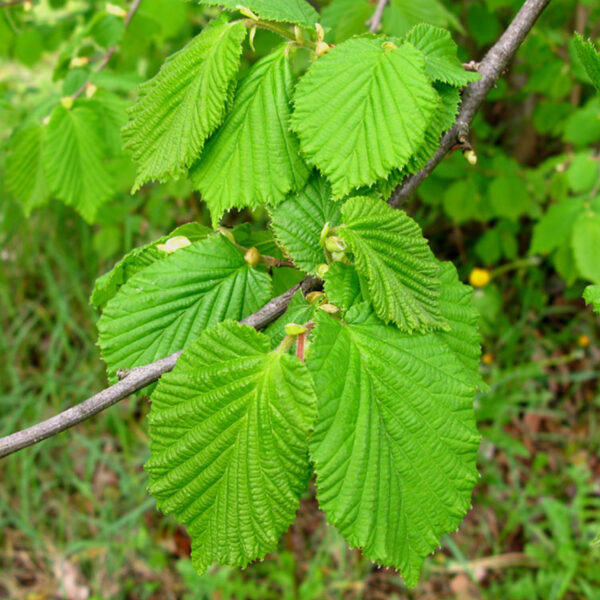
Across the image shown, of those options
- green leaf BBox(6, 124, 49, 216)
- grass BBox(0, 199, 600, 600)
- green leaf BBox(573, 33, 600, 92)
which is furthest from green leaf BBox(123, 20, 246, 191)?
grass BBox(0, 199, 600, 600)

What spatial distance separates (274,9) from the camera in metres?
0.89

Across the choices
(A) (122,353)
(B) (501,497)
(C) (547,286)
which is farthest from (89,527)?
(C) (547,286)

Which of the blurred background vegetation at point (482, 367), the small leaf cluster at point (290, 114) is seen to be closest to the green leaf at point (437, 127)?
the small leaf cluster at point (290, 114)

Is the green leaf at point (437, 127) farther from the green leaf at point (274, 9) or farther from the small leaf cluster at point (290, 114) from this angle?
the green leaf at point (274, 9)

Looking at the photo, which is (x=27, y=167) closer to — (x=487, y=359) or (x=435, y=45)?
(x=435, y=45)

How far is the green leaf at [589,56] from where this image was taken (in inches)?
31.3

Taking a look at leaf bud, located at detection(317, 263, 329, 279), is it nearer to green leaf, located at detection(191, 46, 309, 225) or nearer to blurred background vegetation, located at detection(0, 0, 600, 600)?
green leaf, located at detection(191, 46, 309, 225)

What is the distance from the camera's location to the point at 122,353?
2.94ft

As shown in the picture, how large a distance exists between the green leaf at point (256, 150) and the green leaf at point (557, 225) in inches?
62.0

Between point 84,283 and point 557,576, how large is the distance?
2.67 m

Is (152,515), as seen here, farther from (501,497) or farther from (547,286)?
(547,286)

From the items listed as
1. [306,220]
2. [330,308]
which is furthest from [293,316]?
[306,220]

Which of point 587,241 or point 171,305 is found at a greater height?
point 171,305

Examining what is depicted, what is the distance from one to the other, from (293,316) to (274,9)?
487mm
